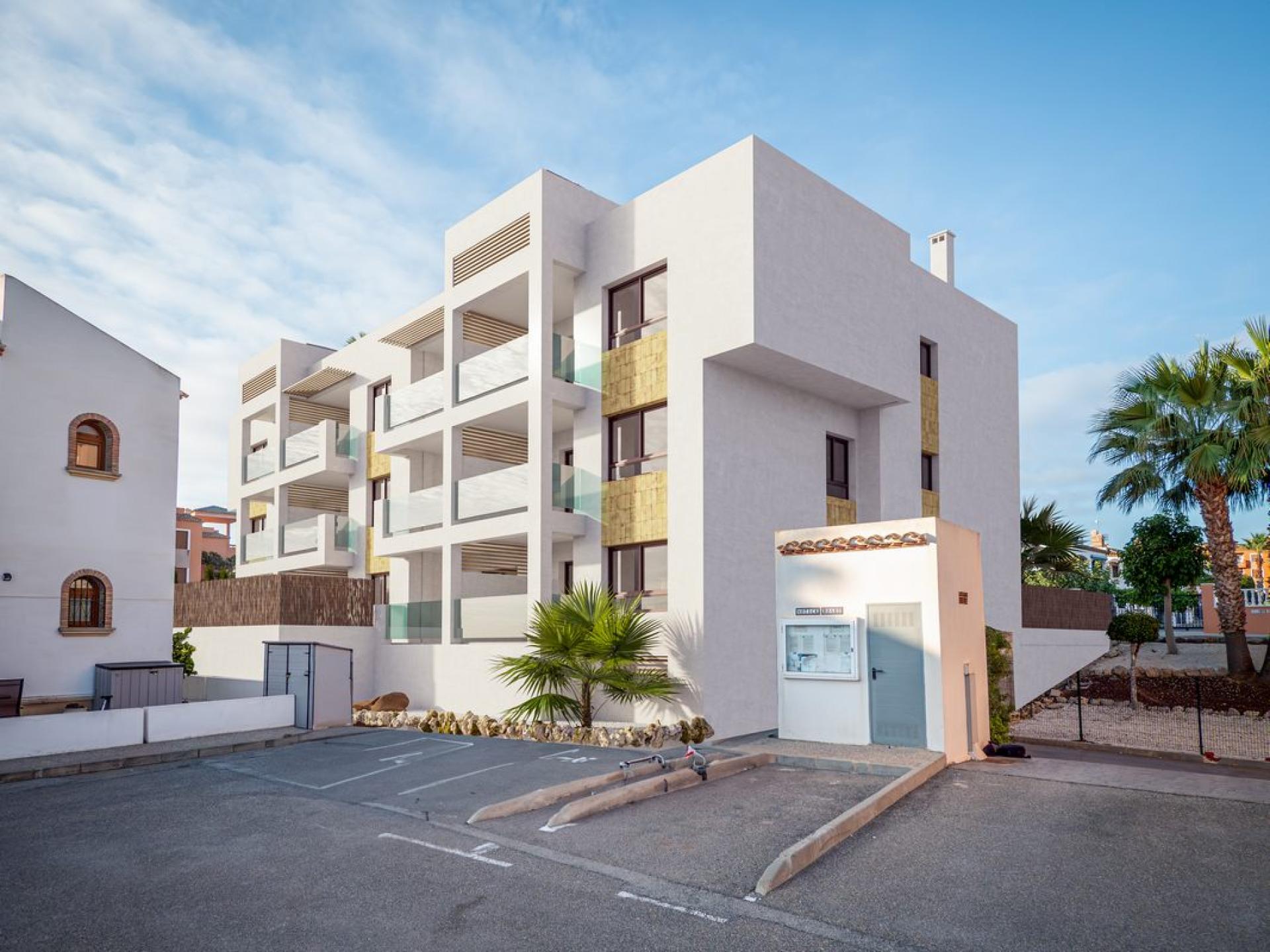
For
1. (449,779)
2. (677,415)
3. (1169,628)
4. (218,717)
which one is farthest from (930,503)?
(1169,628)

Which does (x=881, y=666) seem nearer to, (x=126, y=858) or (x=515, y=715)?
(x=515, y=715)

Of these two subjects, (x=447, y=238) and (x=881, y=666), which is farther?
(x=447, y=238)

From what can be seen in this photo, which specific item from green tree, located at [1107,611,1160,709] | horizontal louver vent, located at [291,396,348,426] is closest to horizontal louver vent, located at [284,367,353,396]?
horizontal louver vent, located at [291,396,348,426]

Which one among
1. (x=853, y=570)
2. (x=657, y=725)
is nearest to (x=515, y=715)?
(x=657, y=725)

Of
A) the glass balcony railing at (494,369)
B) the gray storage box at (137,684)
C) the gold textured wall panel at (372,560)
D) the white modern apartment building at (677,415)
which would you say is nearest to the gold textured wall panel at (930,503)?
the white modern apartment building at (677,415)

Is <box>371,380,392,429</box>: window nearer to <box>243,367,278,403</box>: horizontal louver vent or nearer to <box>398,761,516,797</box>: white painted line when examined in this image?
<box>243,367,278,403</box>: horizontal louver vent

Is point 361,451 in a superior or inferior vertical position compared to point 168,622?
superior

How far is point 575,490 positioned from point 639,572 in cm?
234

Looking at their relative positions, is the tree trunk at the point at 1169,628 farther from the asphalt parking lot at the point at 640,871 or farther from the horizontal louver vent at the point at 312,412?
the horizontal louver vent at the point at 312,412

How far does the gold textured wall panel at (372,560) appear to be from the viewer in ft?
93.3

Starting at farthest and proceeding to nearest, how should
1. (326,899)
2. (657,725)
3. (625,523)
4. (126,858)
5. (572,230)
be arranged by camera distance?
(572,230)
(625,523)
(657,725)
(126,858)
(326,899)

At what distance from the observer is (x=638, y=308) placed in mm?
20641

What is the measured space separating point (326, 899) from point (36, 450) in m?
17.3

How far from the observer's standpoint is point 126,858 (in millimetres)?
9812
